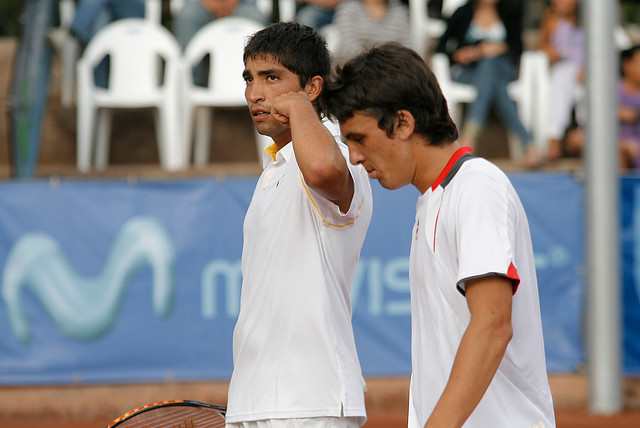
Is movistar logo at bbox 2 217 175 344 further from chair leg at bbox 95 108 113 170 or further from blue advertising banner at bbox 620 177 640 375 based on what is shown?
blue advertising banner at bbox 620 177 640 375

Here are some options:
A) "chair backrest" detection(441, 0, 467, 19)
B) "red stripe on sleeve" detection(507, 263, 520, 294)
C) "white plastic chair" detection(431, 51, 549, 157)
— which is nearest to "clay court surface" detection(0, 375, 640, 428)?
"white plastic chair" detection(431, 51, 549, 157)

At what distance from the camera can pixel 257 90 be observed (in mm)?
2723

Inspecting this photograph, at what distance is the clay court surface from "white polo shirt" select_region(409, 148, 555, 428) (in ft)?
16.6

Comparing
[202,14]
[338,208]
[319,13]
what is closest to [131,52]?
[202,14]

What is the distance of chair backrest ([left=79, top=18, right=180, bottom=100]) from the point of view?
8.76m

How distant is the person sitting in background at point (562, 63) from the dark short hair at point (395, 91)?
657 centimetres

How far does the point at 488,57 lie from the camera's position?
8.43m

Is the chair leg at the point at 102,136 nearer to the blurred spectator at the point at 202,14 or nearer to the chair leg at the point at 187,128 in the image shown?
the chair leg at the point at 187,128

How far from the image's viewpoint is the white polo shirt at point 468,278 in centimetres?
199

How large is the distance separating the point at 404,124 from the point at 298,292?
0.64m

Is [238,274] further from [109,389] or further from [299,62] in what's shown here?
[299,62]

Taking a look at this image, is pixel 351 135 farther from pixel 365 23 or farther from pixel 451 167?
pixel 365 23

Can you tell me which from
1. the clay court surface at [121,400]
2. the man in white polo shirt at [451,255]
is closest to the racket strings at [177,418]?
the man in white polo shirt at [451,255]

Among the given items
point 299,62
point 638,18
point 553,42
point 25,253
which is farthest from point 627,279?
point 638,18
